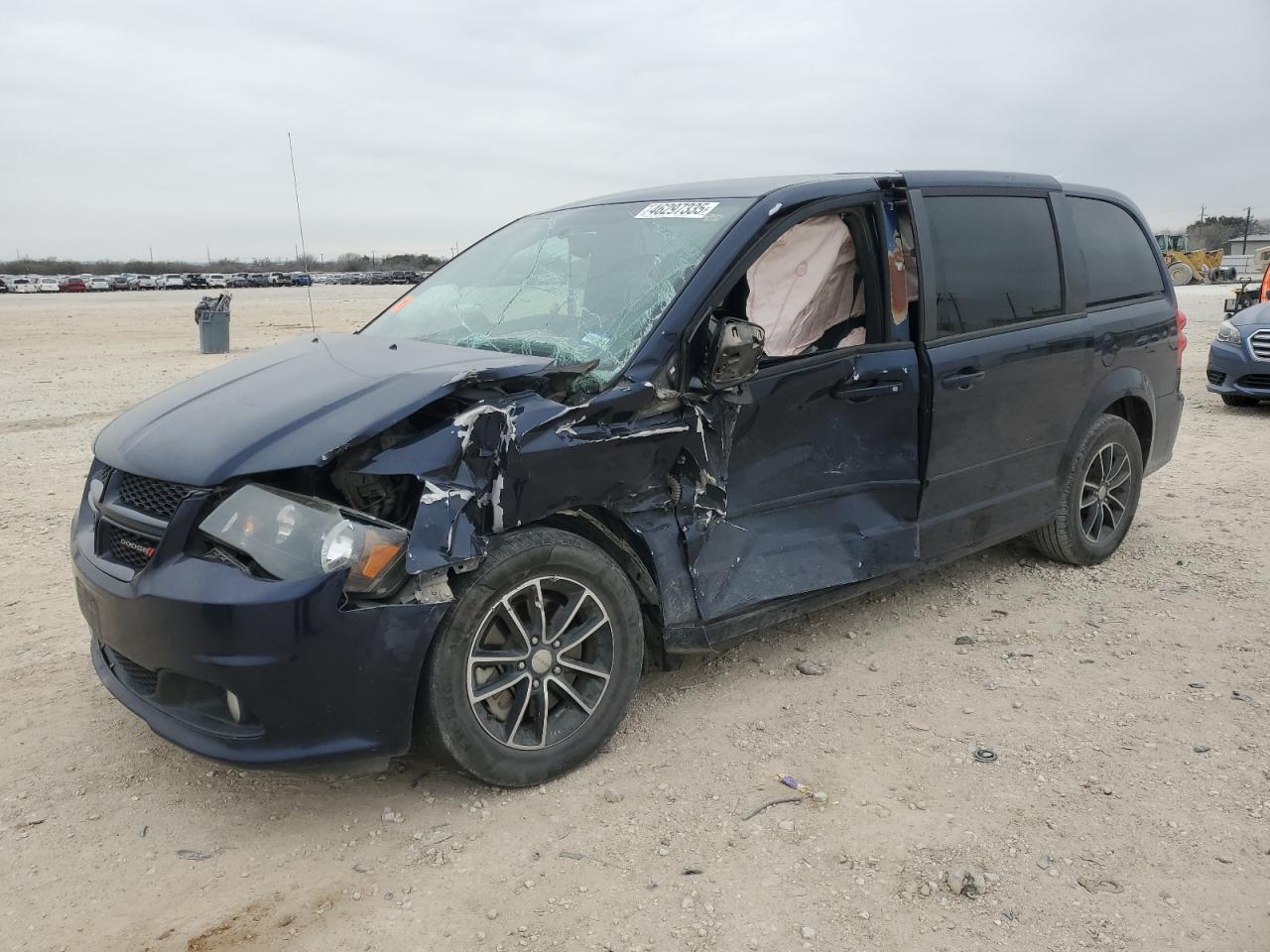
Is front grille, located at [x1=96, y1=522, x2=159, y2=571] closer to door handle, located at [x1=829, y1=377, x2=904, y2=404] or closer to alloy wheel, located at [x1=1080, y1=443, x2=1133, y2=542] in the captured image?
door handle, located at [x1=829, y1=377, x2=904, y2=404]

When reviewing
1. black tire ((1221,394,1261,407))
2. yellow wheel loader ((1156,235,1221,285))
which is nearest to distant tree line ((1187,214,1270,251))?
yellow wheel loader ((1156,235,1221,285))

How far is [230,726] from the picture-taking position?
274cm

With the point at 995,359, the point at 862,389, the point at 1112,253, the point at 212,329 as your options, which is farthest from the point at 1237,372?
the point at 212,329

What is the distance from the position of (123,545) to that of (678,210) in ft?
7.56

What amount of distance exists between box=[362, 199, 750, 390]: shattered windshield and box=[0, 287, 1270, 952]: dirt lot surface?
1.40 meters

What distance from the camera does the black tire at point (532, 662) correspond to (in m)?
2.85

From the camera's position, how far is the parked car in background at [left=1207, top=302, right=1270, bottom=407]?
9.60 meters

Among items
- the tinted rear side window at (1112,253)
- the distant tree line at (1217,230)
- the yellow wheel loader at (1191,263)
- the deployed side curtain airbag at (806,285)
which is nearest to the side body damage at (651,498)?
the deployed side curtain airbag at (806,285)

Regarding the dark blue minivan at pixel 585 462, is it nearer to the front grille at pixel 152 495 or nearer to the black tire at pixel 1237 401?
the front grille at pixel 152 495

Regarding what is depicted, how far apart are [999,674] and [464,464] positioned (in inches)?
94.1

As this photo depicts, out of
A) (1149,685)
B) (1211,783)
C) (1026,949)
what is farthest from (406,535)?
(1149,685)

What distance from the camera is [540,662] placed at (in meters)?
3.05

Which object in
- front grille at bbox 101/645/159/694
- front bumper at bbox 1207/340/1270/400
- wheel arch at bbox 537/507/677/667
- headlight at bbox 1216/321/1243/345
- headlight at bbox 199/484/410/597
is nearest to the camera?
headlight at bbox 199/484/410/597

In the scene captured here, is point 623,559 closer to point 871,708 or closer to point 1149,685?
point 871,708
